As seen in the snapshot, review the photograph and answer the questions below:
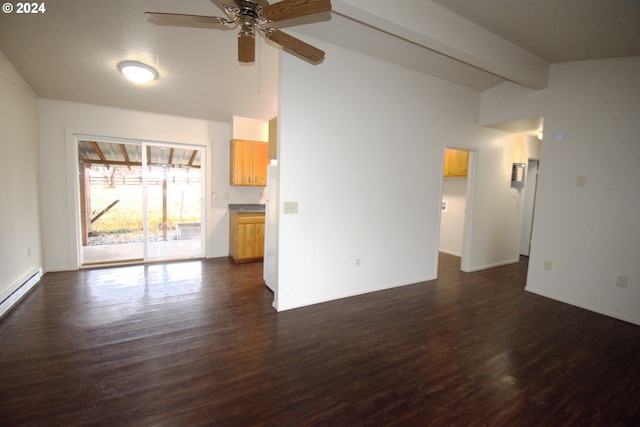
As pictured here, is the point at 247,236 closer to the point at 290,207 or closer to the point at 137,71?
the point at 290,207

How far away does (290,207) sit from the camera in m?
3.09

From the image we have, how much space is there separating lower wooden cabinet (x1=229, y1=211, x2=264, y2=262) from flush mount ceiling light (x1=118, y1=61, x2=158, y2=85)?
7.69ft

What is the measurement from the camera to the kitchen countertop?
5055mm

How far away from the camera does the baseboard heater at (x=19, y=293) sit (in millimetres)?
2879

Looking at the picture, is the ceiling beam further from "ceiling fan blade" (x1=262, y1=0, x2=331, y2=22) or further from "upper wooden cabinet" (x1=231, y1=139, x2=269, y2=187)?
"upper wooden cabinet" (x1=231, y1=139, x2=269, y2=187)

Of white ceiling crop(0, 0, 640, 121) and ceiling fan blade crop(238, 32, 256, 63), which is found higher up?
white ceiling crop(0, 0, 640, 121)

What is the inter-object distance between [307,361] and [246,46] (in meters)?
2.51

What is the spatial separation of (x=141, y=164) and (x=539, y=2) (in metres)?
5.62

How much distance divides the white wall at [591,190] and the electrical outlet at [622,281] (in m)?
0.03

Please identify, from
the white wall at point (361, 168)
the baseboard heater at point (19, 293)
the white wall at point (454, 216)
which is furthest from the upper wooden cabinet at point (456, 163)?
the baseboard heater at point (19, 293)

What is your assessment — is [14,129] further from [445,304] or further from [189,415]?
[445,304]

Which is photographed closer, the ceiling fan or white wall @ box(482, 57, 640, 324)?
the ceiling fan

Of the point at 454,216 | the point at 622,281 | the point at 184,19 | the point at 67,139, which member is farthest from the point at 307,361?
the point at 454,216

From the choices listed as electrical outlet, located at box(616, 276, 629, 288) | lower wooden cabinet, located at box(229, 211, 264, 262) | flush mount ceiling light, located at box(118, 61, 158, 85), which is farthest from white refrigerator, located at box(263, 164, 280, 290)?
Result: electrical outlet, located at box(616, 276, 629, 288)
